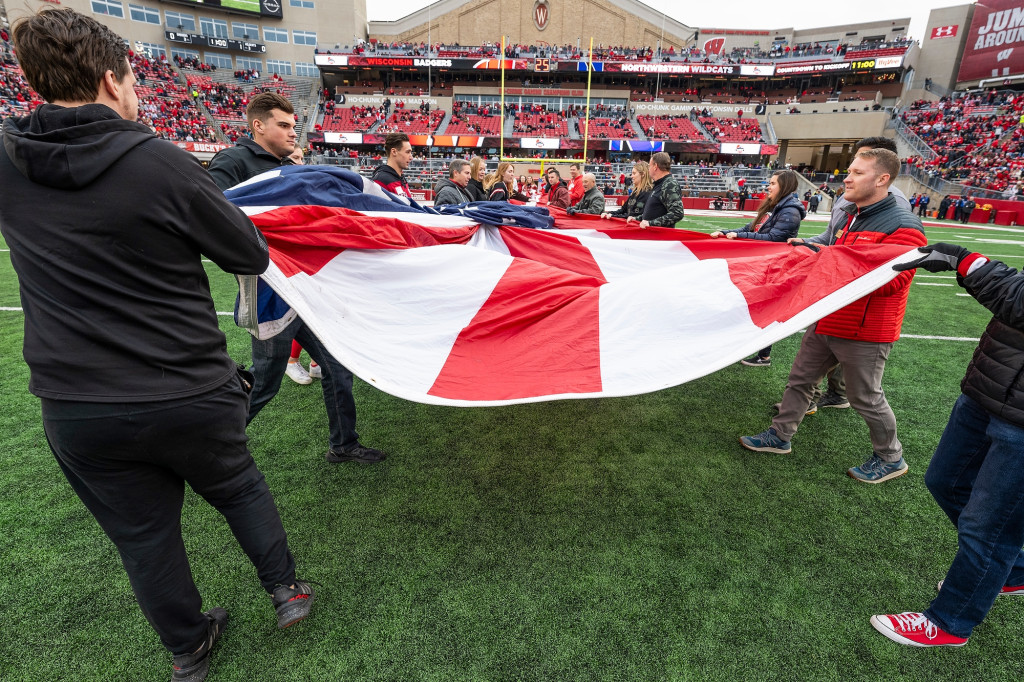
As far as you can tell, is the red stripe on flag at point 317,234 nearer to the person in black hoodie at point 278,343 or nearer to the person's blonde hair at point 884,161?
the person in black hoodie at point 278,343

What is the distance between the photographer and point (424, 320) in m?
2.41

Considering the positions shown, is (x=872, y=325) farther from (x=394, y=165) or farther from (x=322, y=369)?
(x=394, y=165)

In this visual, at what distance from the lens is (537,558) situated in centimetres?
224

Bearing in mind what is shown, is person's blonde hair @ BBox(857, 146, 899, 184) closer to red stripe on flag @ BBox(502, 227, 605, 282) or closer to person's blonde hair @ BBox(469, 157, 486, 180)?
red stripe on flag @ BBox(502, 227, 605, 282)

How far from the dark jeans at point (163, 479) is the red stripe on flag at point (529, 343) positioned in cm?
76

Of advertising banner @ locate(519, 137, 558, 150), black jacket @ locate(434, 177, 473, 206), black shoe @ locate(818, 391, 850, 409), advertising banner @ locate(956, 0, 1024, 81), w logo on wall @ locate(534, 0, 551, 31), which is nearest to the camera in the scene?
black shoe @ locate(818, 391, 850, 409)

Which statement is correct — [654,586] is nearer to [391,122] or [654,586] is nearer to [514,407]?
[514,407]

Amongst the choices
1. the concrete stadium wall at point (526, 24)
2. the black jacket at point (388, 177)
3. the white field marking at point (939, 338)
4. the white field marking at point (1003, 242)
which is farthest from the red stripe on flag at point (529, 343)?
the concrete stadium wall at point (526, 24)

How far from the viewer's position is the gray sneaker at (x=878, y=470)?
9.29ft

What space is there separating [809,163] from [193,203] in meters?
52.0

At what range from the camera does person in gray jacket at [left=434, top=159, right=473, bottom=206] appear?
471 cm

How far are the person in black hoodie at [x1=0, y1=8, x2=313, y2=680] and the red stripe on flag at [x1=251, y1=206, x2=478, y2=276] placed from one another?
2.48ft

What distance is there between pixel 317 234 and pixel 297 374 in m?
2.10

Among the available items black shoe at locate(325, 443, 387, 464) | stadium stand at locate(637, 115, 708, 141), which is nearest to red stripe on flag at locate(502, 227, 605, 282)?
black shoe at locate(325, 443, 387, 464)
